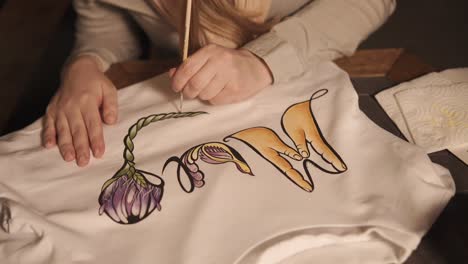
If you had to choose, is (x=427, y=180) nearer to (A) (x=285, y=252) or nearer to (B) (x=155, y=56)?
(A) (x=285, y=252)

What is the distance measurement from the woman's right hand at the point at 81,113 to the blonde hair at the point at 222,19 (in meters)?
0.13

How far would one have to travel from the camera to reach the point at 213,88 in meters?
0.53

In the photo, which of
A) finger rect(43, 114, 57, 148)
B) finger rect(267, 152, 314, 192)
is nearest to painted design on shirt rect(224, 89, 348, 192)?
finger rect(267, 152, 314, 192)

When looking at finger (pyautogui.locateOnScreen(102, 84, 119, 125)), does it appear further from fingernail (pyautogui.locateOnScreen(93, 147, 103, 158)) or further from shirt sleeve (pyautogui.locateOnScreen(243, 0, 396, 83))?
shirt sleeve (pyautogui.locateOnScreen(243, 0, 396, 83))

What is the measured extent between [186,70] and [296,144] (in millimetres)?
161

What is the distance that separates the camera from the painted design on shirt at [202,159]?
47 centimetres

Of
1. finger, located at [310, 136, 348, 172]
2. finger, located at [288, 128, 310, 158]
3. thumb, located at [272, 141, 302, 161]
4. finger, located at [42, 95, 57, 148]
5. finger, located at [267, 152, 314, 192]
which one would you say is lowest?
finger, located at [42, 95, 57, 148]

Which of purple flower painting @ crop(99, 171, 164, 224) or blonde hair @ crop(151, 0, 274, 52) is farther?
blonde hair @ crop(151, 0, 274, 52)

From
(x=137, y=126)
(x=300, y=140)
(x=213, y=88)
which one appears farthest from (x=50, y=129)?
(x=300, y=140)

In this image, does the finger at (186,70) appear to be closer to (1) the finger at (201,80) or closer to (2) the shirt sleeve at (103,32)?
(1) the finger at (201,80)

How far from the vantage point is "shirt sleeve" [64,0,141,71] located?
0.65m

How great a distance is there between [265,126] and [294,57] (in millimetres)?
115

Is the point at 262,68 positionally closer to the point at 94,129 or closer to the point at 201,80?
the point at 201,80

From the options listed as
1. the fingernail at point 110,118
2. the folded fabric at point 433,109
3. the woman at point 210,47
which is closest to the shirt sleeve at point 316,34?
the woman at point 210,47
